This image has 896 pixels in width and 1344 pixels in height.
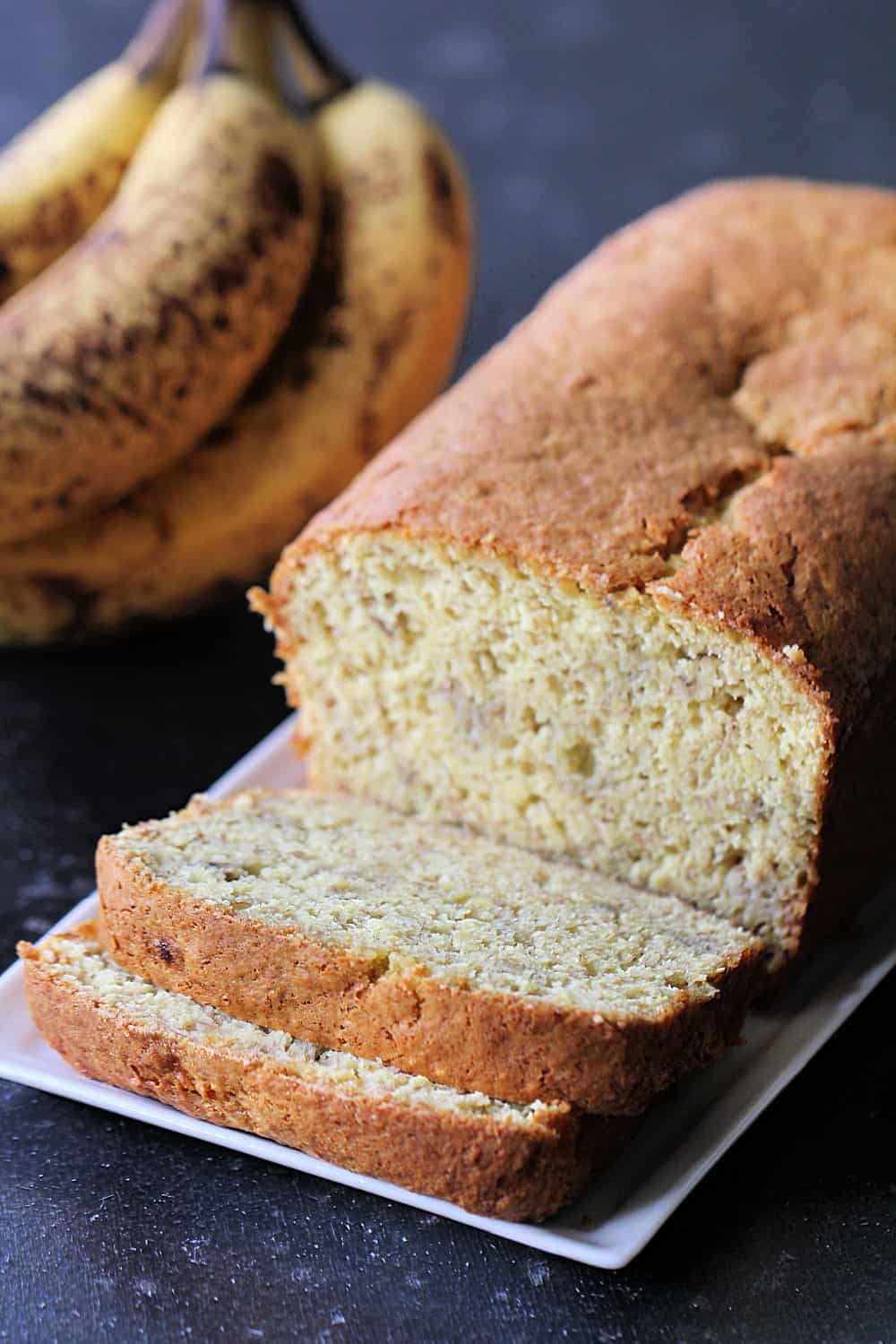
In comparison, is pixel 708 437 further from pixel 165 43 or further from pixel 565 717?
pixel 165 43

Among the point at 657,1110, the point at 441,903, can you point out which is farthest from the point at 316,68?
the point at 657,1110

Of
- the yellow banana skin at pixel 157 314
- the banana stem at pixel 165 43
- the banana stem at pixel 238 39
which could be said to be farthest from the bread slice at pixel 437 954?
the banana stem at pixel 165 43

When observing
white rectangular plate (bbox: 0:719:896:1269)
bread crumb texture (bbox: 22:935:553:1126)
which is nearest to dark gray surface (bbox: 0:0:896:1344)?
white rectangular plate (bbox: 0:719:896:1269)

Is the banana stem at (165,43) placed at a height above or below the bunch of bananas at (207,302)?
above

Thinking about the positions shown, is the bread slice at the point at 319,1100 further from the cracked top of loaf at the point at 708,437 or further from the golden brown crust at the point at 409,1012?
the cracked top of loaf at the point at 708,437

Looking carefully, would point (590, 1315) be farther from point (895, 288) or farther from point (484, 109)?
point (484, 109)

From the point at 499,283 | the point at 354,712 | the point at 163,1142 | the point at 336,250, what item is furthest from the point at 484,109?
the point at 163,1142
